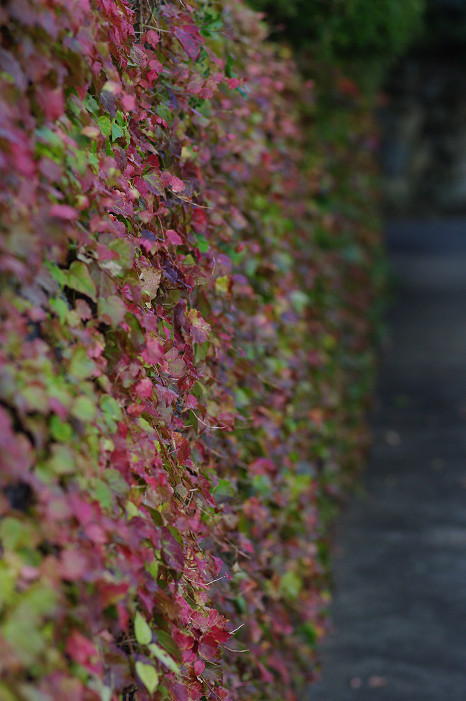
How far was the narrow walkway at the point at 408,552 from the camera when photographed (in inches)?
169

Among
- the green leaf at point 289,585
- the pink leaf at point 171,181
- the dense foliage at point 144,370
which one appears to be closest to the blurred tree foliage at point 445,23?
the dense foliage at point 144,370

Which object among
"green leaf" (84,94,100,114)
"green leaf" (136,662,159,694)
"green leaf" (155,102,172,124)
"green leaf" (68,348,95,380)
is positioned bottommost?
"green leaf" (136,662,159,694)

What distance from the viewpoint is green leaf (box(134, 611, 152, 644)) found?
1806 mm

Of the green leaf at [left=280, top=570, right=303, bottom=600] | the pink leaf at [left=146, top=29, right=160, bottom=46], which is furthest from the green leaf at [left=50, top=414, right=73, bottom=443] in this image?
the green leaf at [left=280, top=570, right=303, bottom=600]

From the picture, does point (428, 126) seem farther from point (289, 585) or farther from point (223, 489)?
point (223, 489)

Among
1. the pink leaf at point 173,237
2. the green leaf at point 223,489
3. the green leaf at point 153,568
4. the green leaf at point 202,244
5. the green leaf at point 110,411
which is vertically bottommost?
the green leaf at point 223,489

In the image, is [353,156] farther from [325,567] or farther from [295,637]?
[295,637]

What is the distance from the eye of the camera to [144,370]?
2.08 meters

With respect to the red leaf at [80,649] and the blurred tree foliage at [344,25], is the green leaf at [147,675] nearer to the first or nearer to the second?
the red leaf at [80,649]

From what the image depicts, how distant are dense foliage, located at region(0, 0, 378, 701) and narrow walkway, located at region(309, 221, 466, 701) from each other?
14.3 inches

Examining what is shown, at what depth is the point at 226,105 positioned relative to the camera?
3455 millimetres

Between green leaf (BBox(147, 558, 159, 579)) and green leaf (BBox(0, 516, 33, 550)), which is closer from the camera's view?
green leaf (BBox(0, 516, 33, 550))

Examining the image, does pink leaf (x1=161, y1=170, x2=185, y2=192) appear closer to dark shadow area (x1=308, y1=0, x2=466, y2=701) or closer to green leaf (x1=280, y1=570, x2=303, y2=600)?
green leaf (x1=280, y1=570, x2=303, y2=600)

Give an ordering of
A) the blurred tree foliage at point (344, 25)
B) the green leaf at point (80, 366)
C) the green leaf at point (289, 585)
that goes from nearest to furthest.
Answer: the green leaf at point (80, 366)
the green leaf at point (289, 585)
the blurred tree foliage at point (344, 25)
